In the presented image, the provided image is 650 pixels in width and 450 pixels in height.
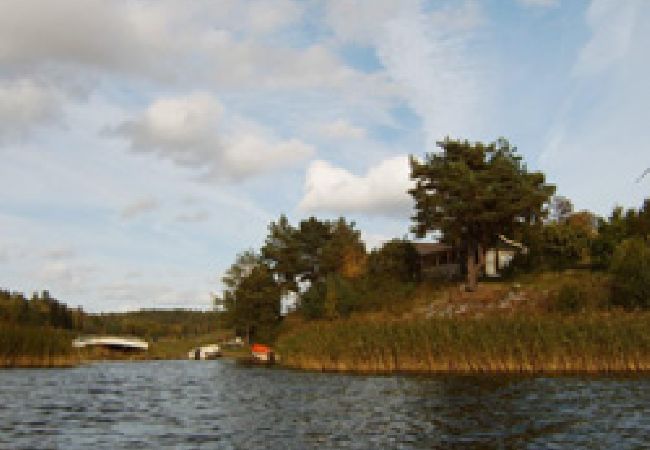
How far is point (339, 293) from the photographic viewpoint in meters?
82.4

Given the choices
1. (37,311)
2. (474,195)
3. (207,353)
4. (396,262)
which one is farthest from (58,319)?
(474,195)

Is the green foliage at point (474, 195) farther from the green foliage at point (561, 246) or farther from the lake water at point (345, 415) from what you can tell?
the lake water at point (345, 415)

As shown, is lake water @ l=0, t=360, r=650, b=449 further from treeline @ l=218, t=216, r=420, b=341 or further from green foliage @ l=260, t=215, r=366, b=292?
green foliage @ l=260, t=215, r=366, b=292

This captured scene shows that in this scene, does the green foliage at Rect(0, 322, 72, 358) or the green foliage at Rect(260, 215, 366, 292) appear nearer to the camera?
the green foliage at Rect(0, 322, 72, 358)

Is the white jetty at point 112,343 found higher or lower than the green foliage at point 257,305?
lower

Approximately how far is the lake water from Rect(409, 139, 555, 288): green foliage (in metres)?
35.8

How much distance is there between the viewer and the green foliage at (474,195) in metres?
74.8

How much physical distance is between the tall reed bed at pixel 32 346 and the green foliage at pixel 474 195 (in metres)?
39.2

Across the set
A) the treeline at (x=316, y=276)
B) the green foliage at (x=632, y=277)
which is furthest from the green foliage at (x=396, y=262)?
the green foliage at (x=632, y=277)

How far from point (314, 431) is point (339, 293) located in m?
58.0

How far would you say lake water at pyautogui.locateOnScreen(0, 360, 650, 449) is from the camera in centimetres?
2198

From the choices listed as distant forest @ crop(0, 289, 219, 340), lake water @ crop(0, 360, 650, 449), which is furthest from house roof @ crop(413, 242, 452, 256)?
lake water @ crop(0, 360, 650, 449)

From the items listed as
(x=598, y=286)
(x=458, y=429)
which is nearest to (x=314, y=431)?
(x=458, y=429)

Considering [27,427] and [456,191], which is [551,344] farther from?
[456,191]
